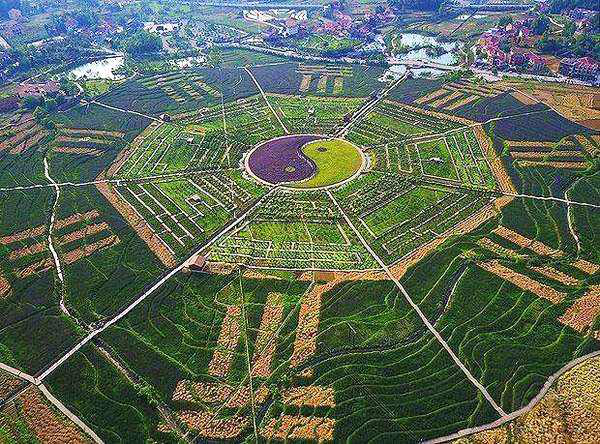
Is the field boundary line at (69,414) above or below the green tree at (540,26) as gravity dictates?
below

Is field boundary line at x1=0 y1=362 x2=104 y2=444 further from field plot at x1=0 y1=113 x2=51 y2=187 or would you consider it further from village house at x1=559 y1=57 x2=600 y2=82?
village house at x1=559 y1=57 x2=600 y2=82

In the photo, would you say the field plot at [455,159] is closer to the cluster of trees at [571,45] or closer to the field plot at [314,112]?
the field plot at [314,112]

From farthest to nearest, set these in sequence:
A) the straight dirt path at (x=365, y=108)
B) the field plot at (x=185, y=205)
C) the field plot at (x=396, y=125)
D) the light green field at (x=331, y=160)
→ the straight dirt path at (x=365, y=108), the field plot at (x=396, y=125), the light green field at (x=331, y=160), the field plot at (x=185, y=205)

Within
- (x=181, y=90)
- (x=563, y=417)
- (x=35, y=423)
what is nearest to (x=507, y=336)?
(x=563, y=417)

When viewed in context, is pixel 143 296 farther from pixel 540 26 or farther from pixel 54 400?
pixel 540 26

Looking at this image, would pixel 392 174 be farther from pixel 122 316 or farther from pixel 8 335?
pixel 8 335

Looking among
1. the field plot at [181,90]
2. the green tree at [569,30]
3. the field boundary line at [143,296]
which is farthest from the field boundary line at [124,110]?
the green tree at [569,30]

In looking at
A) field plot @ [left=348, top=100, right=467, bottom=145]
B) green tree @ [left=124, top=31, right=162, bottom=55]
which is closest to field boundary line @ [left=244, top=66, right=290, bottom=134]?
field plot @ [left=348, top=100, right=467, bottom=145]
